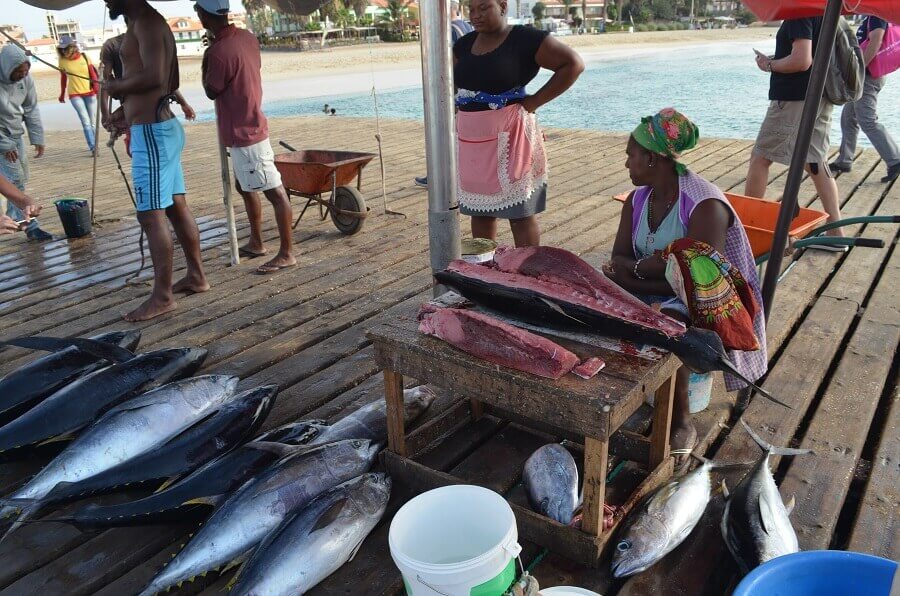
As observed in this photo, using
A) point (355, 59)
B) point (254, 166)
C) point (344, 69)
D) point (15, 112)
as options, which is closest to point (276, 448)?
point (254, 166)

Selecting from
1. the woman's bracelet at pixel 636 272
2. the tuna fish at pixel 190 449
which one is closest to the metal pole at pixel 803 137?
the woman's bracelet at pixel 636 272

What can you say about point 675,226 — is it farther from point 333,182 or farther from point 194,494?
point 333,182

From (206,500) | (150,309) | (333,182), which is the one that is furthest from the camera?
(333,182)

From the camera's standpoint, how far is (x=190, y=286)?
16.3 feet

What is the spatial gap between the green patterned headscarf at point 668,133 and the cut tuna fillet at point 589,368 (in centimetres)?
112

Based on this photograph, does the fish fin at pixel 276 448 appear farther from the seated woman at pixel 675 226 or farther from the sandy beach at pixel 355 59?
the sandy beach at pixel 355 59

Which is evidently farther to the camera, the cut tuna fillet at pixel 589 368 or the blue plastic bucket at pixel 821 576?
the cut tuna fillet at pixel 589 368

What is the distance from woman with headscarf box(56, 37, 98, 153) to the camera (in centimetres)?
1089

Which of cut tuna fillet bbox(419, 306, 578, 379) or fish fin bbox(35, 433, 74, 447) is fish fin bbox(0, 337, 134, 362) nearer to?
fish fin bbox(35, 433, 74, 447)

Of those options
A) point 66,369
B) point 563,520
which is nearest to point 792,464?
point 563,520

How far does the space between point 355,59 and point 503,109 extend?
44.4 metres

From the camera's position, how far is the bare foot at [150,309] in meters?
4.51

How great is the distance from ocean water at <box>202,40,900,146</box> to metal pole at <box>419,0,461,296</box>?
39.3 ft

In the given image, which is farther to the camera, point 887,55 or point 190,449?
point 887,55
